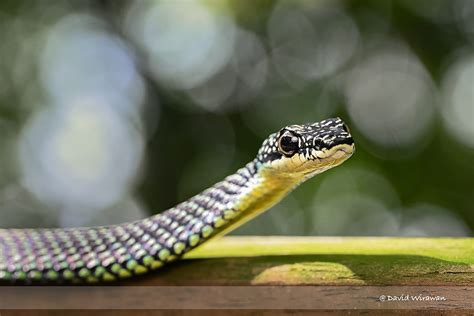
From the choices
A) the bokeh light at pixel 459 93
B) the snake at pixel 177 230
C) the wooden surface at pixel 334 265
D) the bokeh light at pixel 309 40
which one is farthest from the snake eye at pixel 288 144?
the bokeh light at pixel 309 40

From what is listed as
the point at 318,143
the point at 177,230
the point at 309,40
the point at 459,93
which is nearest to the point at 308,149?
the point at 318,143

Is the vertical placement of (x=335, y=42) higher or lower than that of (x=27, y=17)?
lower

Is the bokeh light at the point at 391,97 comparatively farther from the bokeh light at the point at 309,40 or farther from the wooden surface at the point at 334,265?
the wooden surface at the point at 334,265

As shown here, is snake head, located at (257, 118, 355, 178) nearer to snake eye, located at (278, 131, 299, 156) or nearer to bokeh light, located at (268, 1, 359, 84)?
snake eye, located at (278, 131, 299, 156)

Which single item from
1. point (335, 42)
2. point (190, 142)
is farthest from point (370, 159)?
point (190, 142)

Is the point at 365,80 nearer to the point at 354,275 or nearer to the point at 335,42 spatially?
the point at 335,42

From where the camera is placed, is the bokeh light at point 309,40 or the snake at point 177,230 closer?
the snake at point 177,230

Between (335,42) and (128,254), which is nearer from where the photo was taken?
(128,254)

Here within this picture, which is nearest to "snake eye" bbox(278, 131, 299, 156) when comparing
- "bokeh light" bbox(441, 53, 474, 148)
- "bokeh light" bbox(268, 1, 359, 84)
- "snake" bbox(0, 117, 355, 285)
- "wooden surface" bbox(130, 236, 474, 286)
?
"snake" bbox(0, 117, 355, 285)

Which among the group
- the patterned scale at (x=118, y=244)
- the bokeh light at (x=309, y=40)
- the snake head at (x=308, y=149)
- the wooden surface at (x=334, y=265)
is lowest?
the wooden surface at (x=334, y=265)
